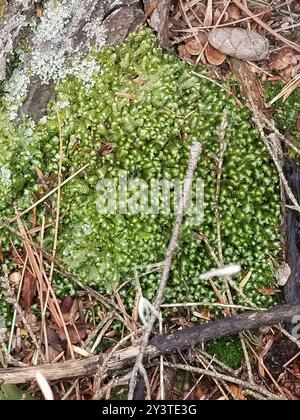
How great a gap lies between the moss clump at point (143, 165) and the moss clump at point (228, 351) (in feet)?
0.84

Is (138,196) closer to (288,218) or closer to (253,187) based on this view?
(253,187)

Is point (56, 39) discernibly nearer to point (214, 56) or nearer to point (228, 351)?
point (214, 56)

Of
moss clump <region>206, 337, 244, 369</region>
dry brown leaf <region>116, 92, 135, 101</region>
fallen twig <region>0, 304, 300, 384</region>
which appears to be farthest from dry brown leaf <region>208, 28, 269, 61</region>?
moss clump <region>206, 337, 244, 369</region>

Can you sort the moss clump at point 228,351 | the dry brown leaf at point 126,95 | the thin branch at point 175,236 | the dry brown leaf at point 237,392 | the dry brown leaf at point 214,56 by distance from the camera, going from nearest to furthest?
1. the thin branch at point 175,236
2. the dry brown leaf at point 237,392
3. the moss clump at point 228,351
4. the dry brown leaf at point 126,95
5. the dry brown leaf at point 214,56

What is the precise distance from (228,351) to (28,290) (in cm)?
114

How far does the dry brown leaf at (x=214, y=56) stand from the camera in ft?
10.3

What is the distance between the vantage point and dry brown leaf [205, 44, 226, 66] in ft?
10.3

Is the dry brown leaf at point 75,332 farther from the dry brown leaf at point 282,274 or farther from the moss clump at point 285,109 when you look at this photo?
the moss clump at point 285,109

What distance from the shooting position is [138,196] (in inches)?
112

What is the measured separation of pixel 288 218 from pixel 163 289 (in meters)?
0.84

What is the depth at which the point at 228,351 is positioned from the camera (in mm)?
2771

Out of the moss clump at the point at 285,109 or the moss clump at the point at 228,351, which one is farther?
the moss clump at the point at 285,109

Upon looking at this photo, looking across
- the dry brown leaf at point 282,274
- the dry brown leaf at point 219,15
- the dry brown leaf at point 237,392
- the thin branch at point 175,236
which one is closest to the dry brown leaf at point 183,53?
the dry brown leaf at point 219,15
